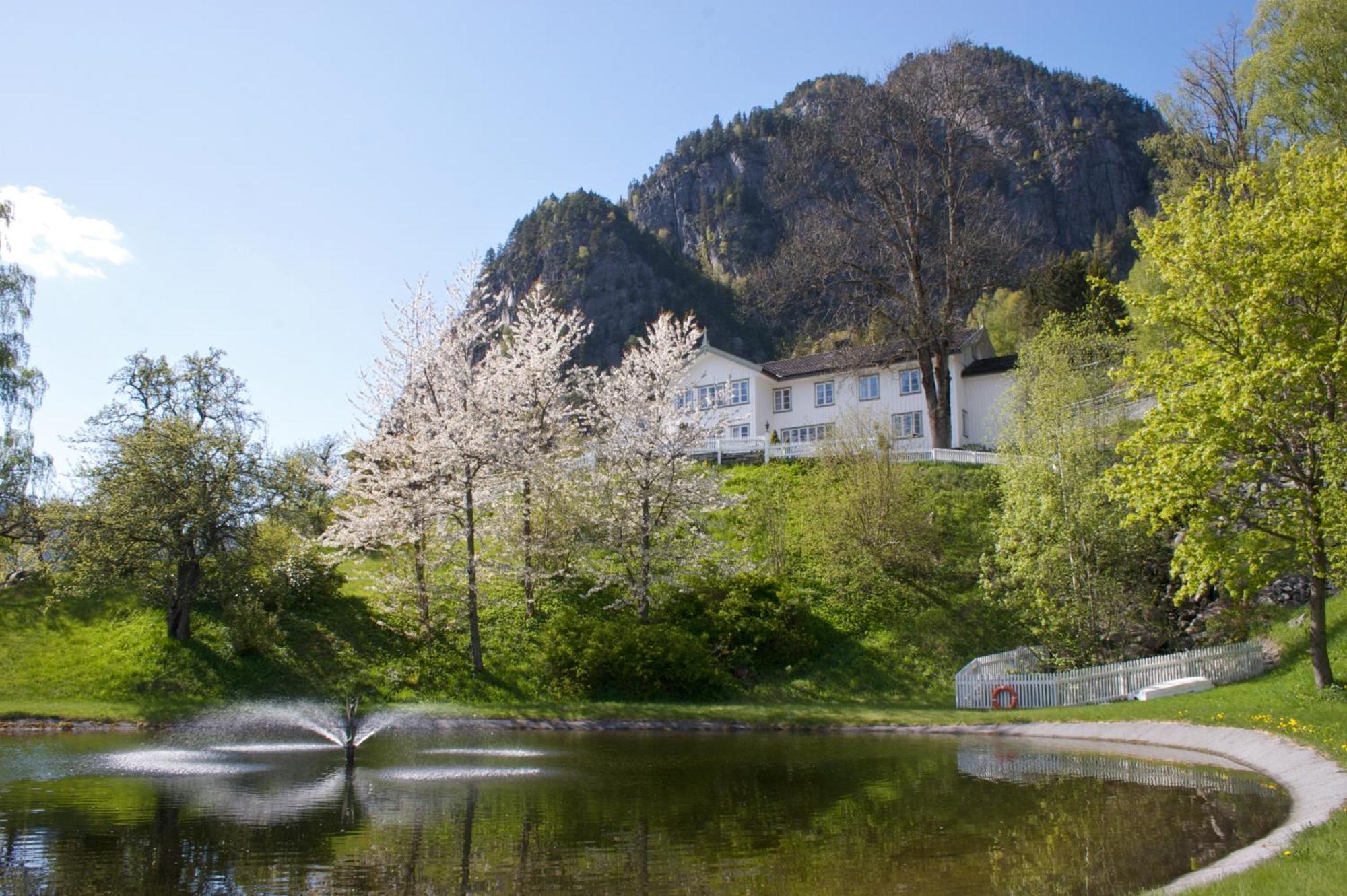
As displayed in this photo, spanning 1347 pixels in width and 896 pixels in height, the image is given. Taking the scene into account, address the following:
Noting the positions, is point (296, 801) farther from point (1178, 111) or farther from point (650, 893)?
point (1178, 111)

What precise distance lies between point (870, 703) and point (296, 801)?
58.6 ft

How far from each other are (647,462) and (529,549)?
513cm

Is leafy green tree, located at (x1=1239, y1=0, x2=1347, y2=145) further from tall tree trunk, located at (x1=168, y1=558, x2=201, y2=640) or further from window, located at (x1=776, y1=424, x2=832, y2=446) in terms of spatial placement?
tall tree trunk, located at (x1=168, y1=558, x2=201, y2=640)

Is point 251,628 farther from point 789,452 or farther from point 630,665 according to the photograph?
point 789,452

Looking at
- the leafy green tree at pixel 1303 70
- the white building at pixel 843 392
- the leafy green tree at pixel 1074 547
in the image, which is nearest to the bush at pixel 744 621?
the leafy green tree at pixel 1074 547

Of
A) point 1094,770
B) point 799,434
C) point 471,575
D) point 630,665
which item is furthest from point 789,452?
point 1094,770

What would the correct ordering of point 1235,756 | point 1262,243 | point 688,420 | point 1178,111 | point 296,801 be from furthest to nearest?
point 1178,111, point 688,420, point 1262,243, point 1235,756, point 296,801

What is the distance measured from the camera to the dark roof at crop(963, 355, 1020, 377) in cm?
5441

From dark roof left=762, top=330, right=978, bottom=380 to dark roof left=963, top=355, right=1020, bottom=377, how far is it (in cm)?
152

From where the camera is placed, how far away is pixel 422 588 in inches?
1211

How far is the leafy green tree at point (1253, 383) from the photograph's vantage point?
18.5 meters

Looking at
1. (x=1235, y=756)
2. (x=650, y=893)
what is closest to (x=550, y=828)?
(x=650, y=893)

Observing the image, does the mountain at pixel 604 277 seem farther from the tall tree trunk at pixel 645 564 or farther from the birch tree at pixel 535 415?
the tall tree trunk at pixel 645 564

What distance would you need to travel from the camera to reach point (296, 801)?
13.9m
